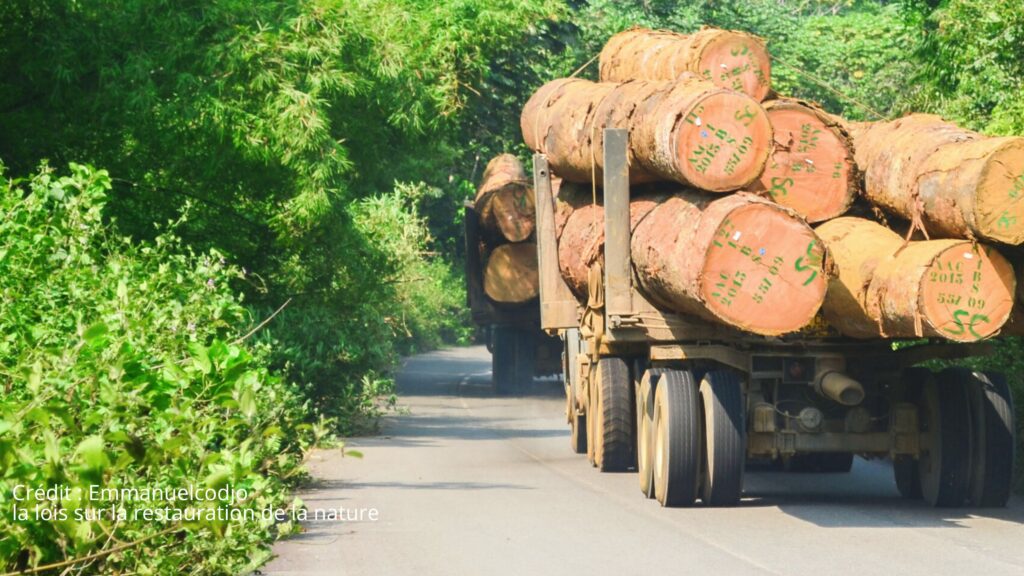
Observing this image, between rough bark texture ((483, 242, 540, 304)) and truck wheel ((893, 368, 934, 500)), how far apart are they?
14362mm

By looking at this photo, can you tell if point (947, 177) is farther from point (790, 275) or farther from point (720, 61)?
point (720, 61)

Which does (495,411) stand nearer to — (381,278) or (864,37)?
(381,278)

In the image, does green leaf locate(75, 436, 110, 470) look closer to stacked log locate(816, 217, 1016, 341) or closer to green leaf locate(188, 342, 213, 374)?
green leaf locate(188, 342, 213, 374)

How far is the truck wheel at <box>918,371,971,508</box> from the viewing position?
1352 centimetres

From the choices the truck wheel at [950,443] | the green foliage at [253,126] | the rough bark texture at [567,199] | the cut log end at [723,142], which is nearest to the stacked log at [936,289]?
the cut log end at [723,142]

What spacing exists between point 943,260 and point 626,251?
3062 mm

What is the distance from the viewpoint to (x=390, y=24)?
2350cm

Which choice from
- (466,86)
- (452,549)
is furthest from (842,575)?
(466,86)

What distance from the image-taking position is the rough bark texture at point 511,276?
2847cm

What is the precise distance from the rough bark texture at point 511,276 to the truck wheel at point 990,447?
50.3 feet

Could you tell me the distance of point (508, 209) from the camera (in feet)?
91.1

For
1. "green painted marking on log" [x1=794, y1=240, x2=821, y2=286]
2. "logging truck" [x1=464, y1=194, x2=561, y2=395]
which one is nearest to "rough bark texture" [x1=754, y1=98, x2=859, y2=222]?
"green painted marking on log" [x1=794, y1=240, x2=821, y2=286]

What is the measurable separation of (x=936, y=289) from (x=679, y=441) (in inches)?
105

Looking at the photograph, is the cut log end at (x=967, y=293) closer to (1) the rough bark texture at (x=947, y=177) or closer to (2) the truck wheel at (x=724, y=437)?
(1) the rough bark texture at (x=947, y=177)
